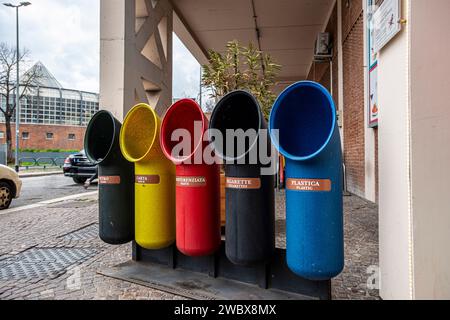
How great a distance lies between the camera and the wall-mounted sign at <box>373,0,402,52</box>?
1957mm

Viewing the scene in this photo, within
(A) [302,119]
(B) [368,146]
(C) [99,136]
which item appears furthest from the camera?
(B) [368,146]

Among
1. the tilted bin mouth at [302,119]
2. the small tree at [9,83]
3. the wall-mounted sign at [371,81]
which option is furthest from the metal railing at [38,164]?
A: the tilted bin mouth at [302,119]

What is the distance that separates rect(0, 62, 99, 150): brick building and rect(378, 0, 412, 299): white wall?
43.1 m

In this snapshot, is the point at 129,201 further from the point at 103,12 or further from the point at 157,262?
the point at 103,12

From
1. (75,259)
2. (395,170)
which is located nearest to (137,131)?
(75,259)

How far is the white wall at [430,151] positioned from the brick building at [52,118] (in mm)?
43430

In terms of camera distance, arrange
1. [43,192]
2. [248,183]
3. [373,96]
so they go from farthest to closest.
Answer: [43,192] → [373,96] → [248,183]

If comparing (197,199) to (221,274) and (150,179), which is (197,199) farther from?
(221,274)

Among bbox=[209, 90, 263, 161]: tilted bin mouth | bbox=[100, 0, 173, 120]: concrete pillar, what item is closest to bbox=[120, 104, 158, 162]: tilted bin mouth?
bbox=[209, 90, 263, 161]: tilted bin mouth

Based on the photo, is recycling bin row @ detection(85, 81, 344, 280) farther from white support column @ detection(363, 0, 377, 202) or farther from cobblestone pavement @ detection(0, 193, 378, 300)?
white support column @ detection(363, 0, 377, 202)

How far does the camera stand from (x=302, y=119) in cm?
241

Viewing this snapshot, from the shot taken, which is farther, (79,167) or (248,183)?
(79,167)

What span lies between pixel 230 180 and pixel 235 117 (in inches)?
24.5

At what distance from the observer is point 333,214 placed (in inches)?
79.9
